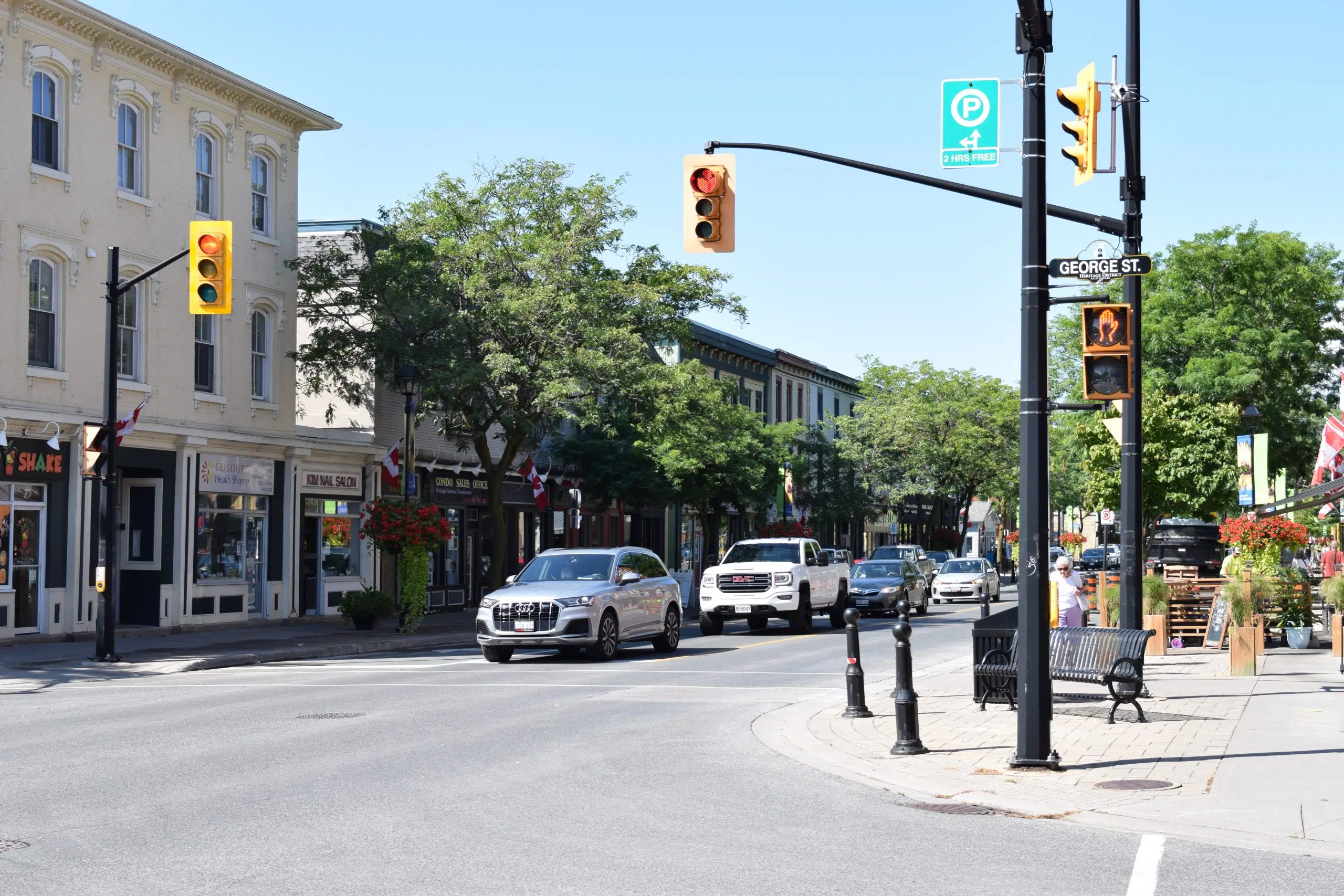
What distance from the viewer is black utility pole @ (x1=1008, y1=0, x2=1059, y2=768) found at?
442 inches

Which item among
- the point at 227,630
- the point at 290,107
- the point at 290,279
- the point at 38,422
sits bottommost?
the point at 227,630

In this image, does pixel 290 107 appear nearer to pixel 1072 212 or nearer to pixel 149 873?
pixel 1072 212

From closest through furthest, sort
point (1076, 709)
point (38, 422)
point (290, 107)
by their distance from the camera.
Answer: point (1076, 709), point (38, 422), point (290, 107)

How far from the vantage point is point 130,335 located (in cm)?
2967

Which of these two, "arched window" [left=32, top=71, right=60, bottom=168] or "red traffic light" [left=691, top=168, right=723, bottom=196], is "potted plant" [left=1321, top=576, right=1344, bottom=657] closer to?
"red traffic light" [left=691, top=168, right=723, bottom=196]

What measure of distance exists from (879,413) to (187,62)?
151 feet

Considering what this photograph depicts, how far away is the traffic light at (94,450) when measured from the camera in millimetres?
22891

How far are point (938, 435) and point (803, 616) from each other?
42.3 meters

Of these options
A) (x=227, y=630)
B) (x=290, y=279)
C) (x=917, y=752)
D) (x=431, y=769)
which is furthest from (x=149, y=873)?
(x=290, y=279)

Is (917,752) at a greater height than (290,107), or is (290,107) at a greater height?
(290,107)

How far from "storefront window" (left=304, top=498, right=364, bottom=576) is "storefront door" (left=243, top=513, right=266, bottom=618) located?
1.73 meters

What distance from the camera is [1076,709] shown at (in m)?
15.2

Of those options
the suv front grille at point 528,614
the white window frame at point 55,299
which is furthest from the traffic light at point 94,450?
the suv front grille at point 528,614

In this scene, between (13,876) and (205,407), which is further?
(205,407)
